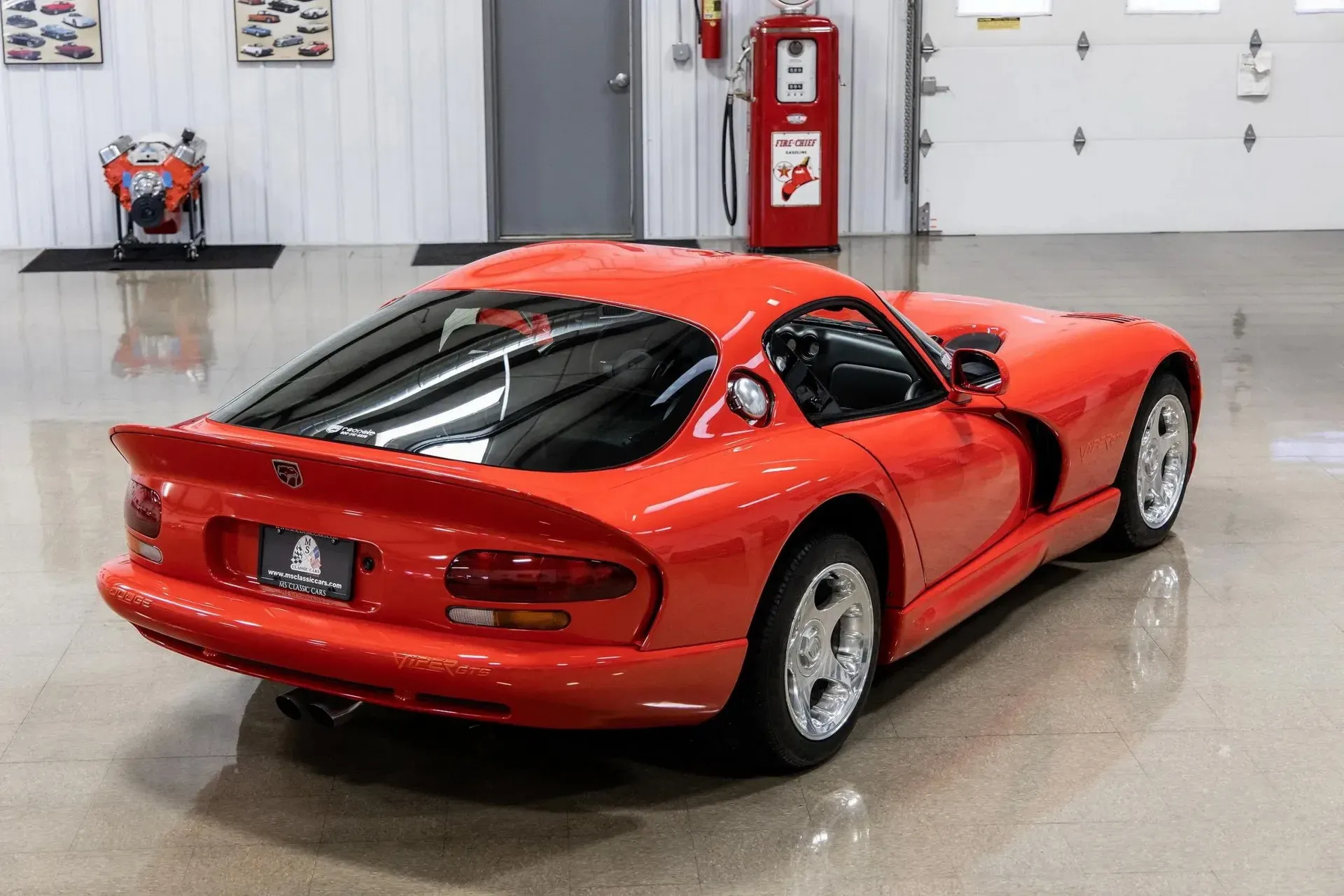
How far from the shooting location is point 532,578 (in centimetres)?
319

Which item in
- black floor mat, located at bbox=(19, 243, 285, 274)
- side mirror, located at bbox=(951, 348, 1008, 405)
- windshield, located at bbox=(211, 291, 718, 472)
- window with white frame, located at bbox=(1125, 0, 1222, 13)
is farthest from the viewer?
window with white frame, located at bbox=(1125, 0, 1222, 13)

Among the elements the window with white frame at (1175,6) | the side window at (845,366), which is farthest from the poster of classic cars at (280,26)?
the side window at (845,366)

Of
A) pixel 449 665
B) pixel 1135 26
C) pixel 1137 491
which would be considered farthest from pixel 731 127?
pixel 449 665

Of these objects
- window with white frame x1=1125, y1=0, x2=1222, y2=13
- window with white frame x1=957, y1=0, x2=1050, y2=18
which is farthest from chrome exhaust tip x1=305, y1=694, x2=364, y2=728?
window with white frame x1=1125, y1=0, x2=1222, y2=13

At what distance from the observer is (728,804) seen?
11.8 feet

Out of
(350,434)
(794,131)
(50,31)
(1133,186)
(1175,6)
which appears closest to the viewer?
(350,434)

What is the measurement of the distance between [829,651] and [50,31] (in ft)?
35.4

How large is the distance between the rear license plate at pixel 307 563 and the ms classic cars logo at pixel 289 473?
11 cm

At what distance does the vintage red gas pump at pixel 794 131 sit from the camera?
1194cm

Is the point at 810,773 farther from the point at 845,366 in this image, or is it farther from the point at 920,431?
the point at 845,366

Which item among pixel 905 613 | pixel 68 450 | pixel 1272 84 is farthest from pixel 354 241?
pixel 905 613

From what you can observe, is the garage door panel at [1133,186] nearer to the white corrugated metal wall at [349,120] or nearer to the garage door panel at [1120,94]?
the garage door panel at [1120,94]

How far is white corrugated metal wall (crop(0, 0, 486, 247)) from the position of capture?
12.5m

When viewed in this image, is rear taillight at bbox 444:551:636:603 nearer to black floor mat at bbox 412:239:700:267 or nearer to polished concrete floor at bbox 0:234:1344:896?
polished concrete floor at bbox 0:234:1344:896
